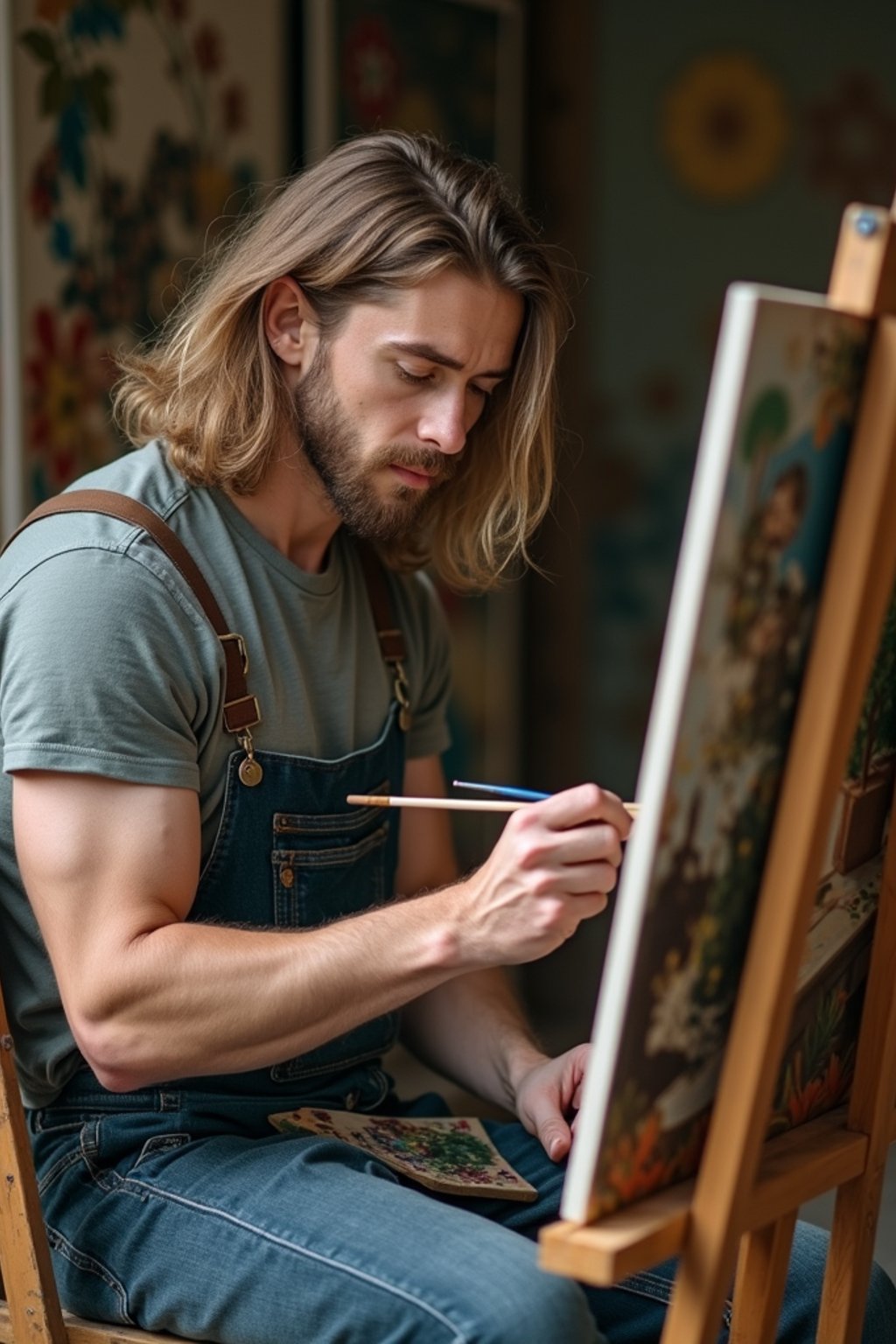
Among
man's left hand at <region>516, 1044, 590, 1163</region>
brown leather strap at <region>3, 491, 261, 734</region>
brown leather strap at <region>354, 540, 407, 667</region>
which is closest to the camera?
brown leather strap at <region>3, 491, 261, 734</region>

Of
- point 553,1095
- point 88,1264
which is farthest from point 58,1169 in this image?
point 553,1095

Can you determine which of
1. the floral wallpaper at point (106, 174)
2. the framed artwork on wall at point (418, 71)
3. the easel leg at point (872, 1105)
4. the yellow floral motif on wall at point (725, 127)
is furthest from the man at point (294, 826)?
the yellow floral motif on wall at point (725, 127)

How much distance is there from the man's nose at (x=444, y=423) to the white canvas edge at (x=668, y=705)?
2.60ft

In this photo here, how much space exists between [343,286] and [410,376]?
13cm

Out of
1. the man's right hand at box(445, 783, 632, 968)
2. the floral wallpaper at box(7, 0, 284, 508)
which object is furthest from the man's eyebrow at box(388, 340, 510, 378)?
the floral wallpaper at box(7, 0, 284, 508)

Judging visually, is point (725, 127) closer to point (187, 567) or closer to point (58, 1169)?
point (187, 567)

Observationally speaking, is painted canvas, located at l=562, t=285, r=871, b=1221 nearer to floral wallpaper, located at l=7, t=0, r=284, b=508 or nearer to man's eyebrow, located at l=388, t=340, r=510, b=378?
man's eyebrow, located at l=388, t=340, r=510, b=378

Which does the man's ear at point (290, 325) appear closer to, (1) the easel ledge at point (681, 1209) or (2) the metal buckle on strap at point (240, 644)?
(2) the metal buckle on strap at point (240, 644)

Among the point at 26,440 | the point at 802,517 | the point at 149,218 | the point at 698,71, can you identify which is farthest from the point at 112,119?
the point at 802,517

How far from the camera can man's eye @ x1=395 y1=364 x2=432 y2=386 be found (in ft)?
6.25

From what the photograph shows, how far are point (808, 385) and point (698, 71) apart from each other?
3.29 meters

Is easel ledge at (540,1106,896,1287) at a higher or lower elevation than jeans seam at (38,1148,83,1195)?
higher

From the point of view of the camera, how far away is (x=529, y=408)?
2.10m

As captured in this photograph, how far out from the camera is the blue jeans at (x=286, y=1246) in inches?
57.9
